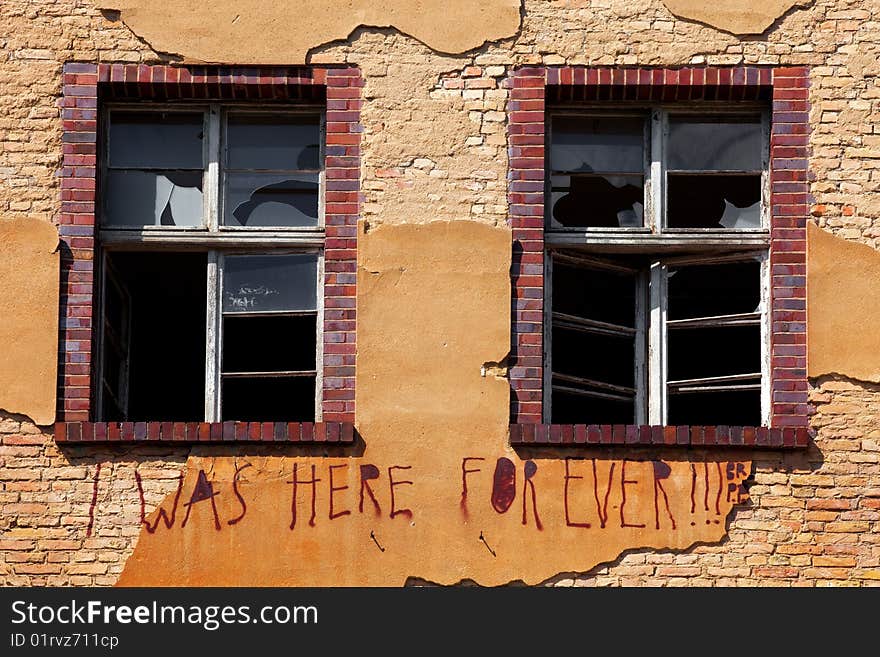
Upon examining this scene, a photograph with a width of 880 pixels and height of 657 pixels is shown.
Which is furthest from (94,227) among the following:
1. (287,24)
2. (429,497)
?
(429,497)

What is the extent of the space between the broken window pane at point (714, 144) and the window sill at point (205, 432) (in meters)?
2.46

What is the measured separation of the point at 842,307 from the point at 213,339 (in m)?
3.41

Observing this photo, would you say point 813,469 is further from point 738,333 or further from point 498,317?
point 498,317

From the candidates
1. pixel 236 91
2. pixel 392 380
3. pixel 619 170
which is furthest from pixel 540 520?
pixel 236 91

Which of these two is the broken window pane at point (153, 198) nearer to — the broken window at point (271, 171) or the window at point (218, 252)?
the window at point (218, 252)

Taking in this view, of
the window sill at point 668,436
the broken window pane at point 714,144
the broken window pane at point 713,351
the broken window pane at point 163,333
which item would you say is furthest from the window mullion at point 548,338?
the broken window pane at point 163,333

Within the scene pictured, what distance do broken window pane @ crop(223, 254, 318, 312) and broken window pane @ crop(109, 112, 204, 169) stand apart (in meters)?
0.63

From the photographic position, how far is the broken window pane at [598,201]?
11.3 m

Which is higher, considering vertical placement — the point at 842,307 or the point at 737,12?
the point at 737,12

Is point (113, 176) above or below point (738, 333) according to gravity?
above

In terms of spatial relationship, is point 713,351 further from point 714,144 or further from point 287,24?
point 287,24

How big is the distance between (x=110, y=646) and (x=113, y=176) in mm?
2673

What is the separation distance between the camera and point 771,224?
11.0 m

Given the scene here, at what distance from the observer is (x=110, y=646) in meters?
10.2
